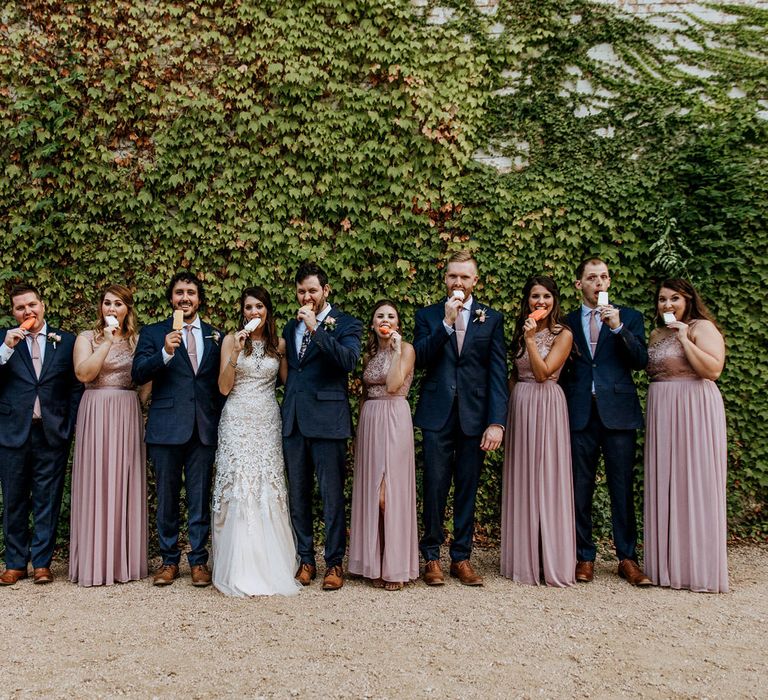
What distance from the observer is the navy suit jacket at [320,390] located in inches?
181

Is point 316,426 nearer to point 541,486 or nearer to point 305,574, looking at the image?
point 305,574

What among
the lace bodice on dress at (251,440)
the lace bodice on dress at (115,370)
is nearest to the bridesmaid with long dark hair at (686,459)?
the lace bodice on dress at (251,440)

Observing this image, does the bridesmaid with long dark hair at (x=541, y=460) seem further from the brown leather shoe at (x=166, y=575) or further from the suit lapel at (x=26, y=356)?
the suit lapel at (x=26, y=356)

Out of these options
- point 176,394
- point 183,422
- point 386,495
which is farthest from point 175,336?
point 386,495

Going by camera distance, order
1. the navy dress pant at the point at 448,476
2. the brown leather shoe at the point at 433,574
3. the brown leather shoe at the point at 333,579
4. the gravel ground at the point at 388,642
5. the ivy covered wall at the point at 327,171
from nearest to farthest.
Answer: the gravel ground at the point at 388,642 → the brown leather shoe at the point at 333,579 → the brown leather shoe at the point at 433,574 → the navy dress pant at the point at 448,476 → the ivy covered wall at the point at 327,171

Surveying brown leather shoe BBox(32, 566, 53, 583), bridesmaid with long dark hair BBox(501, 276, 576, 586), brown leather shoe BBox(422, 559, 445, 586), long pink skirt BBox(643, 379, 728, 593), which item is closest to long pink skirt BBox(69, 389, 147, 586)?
brown leather shoe BBox(32, 566, 53, 583)

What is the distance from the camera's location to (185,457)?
4789mm

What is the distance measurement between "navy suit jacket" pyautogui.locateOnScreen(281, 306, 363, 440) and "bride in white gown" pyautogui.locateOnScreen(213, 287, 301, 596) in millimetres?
156

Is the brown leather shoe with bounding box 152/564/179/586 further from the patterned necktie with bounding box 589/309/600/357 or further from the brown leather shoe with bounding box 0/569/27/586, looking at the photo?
the patterned necktie with bounding box 589/309/600/357

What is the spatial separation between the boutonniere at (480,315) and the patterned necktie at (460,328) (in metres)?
0.08

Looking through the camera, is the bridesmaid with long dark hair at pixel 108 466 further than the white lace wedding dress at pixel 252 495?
Yes

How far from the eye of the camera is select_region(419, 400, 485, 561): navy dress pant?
15.5 feet

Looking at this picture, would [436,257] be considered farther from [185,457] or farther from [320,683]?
[320,683]

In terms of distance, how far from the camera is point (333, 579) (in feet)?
14.9
